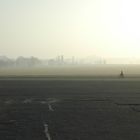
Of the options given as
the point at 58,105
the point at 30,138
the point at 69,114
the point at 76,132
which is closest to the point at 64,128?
the point at 76,132

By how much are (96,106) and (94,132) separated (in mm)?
10760

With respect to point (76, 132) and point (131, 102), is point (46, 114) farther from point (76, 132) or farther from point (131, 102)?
point (131, 102)

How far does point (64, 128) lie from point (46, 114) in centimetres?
538

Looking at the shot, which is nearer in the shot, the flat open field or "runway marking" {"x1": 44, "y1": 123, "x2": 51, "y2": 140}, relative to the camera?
"runway marking" {"x1": 44, "y1": 123, "x2": 51, "y2": 140}

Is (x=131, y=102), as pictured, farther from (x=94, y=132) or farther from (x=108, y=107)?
(x=94, y=132)

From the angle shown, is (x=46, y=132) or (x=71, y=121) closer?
(x=46, y=132)

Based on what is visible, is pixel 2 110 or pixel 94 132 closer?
pixel 94 132

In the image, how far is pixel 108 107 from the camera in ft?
85.4

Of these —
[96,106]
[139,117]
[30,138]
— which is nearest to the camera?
[30,138]

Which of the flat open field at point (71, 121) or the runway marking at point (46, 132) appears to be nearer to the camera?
the runway marking at point (46, 132)

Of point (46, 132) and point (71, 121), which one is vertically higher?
point (46, 132)

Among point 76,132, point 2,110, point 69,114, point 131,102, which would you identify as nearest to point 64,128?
point 76,132

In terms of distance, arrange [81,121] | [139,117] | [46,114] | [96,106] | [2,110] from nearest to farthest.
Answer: [81,121] < [139,117] < [46,114] < [2,110] < [96,106]

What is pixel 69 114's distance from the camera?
73.0ft
